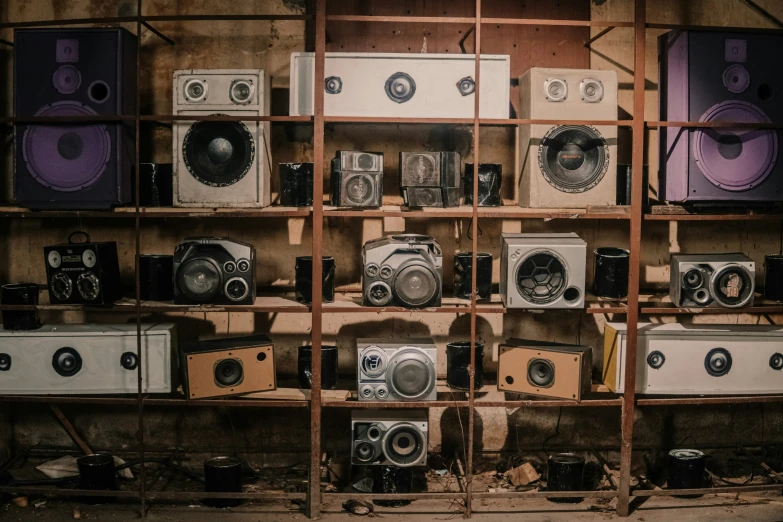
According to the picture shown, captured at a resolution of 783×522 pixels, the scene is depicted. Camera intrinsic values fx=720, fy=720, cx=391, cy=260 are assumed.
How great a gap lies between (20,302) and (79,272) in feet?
1.21

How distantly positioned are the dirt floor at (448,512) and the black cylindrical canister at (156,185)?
1.54 metres

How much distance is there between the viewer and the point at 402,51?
4000 millimetres

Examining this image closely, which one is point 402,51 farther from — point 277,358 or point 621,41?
point 277,358

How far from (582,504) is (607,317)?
41.7 inches

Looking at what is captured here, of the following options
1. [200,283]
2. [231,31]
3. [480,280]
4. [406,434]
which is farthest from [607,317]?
[231,31]

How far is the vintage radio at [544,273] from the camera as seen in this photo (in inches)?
136

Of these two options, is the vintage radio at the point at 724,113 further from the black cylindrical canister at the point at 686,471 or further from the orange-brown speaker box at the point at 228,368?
the orange-brown speaker box at the point at 228,368

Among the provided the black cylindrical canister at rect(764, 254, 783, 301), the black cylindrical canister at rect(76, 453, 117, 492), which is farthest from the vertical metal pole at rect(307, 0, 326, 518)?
the black cylindrical canister at rect(764, 254, 783, 301)

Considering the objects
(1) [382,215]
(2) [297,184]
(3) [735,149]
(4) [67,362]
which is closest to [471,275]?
(1) [382,215]

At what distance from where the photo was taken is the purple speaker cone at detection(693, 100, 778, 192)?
3553 millimetres

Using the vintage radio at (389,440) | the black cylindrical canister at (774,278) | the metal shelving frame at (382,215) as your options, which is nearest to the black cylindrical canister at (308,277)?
the metal shelving frame at (382,215)

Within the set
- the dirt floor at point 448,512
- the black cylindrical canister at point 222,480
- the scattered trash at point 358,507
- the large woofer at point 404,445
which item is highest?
the large woofer at point 404,445

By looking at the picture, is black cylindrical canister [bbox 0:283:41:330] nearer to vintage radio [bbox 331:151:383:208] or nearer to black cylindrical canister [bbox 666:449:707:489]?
vintage radio [bbox 331:151:383:208]

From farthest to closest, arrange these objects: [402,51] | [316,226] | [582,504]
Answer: [402,51] → [582,504] → [316,226]
